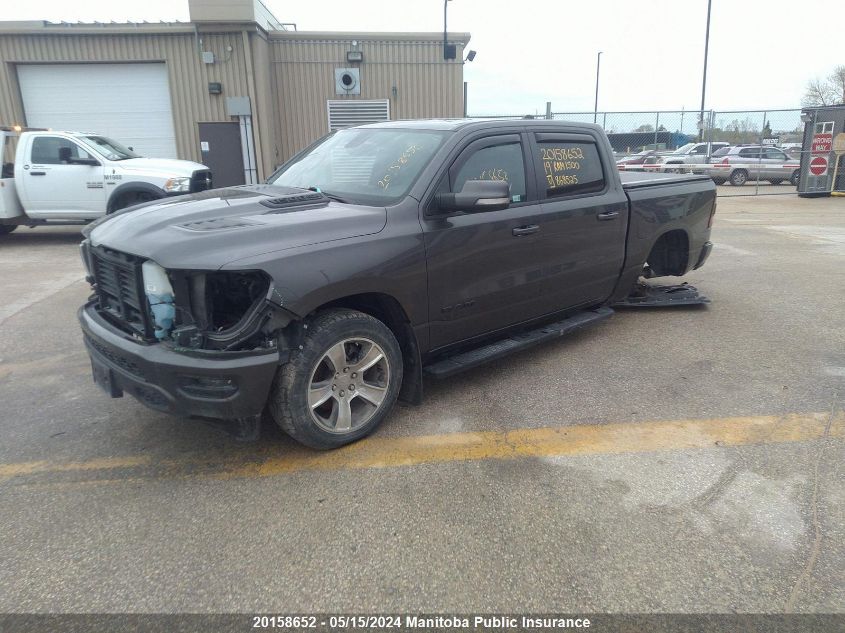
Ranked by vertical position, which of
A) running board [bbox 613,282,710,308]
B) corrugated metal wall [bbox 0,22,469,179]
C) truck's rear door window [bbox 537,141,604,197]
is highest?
corrugated metal wall [bbox 0,22,469,179]

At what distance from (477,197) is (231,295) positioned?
4.83 ft

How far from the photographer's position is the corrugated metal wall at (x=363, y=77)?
54.0 ft

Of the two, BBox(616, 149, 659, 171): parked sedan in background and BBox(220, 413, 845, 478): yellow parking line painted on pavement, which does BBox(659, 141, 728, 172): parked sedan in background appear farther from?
BBox(220, 413, 845, 478): yellow parking line painted on pavement

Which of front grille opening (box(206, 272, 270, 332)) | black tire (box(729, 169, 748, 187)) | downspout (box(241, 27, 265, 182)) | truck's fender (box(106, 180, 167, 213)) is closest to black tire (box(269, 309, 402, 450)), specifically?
front grille opening (box(206, 272, 270, 332))

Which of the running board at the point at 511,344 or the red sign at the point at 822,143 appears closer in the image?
the running board at the point at 511,344

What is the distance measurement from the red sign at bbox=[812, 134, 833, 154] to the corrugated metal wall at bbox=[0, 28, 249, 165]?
1602cm

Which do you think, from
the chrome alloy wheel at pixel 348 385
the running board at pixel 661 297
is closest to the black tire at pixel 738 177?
the running board at pixel 661 297

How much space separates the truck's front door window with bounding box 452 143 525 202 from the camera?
3.82 meters

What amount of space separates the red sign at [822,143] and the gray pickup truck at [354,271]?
15855 mm

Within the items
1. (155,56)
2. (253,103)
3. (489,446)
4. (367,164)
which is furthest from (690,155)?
(489,446)

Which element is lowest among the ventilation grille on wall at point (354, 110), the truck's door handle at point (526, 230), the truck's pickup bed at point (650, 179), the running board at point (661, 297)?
the running board at point (661, 297)

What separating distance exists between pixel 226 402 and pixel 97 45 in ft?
53.0

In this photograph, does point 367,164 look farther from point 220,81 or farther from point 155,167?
point 220,81

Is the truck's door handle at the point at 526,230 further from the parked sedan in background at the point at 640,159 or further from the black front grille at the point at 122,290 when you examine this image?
the parked sedan in background at the point at 640,159
